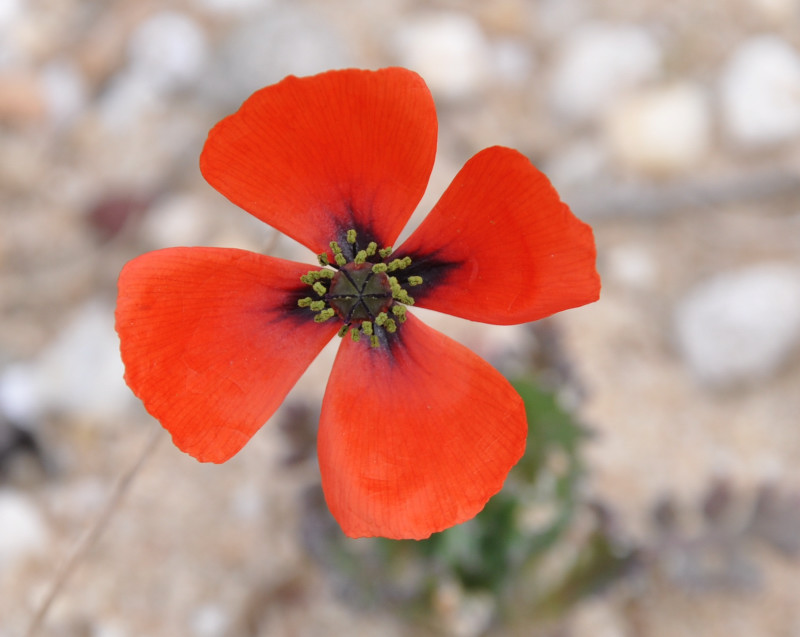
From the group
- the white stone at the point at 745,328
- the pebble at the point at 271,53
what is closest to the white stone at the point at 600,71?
the pebble at the point at 271,53

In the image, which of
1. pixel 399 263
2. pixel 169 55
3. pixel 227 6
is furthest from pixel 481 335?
pixel 227 6

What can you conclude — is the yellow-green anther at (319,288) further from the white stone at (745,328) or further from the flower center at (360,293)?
the white stone at (745,328)

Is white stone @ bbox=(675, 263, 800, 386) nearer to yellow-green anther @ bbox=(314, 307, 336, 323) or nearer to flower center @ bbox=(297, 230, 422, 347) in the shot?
flower center @ bbox=(297, 230, 422, 347)

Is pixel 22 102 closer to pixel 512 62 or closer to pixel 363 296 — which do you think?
pixel 512 62

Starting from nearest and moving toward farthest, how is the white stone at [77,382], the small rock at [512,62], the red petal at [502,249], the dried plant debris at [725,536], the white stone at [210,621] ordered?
the red petal at [502,249] → the dried plant debris at [725,536] → the white stone at [210,621] → the white stone at [77,382] → the small rock at [512,62]

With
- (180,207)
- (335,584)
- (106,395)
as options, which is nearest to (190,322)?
(335,584)

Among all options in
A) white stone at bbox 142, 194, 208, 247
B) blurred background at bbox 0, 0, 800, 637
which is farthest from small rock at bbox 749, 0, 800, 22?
white stone at bbox 142, 194, 208, 247

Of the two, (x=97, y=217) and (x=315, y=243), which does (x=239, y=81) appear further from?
(x=315, y=243)
